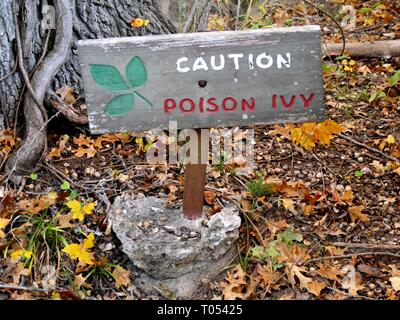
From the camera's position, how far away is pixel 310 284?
269cm

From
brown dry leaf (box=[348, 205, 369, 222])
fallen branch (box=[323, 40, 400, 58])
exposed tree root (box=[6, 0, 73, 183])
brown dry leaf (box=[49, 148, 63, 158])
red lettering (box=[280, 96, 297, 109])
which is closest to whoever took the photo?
red lettering (box=[280, 96, 297, 109])

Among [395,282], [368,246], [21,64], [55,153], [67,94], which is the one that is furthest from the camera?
[67,94]

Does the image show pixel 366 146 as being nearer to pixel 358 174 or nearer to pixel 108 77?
pixel 358 174

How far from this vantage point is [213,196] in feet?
10.2

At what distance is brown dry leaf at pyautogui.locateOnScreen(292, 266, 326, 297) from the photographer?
265cm

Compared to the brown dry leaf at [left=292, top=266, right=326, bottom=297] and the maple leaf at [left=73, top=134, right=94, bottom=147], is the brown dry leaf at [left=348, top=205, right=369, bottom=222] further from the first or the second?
the maple leaf at [left=73, top=134, right=94, bottom=147]

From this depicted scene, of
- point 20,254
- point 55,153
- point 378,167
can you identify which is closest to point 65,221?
point 20,254

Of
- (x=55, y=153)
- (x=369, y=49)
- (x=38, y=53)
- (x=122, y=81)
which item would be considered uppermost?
(x=369, y=49)

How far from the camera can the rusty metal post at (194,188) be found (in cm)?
261

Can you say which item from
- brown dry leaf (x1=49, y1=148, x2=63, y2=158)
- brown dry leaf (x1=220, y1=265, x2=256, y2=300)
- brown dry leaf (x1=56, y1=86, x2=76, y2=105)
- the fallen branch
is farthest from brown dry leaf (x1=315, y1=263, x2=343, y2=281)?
the fallen branch

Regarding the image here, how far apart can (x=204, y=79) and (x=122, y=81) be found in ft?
1.18

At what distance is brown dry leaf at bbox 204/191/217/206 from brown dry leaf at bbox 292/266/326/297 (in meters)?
0.65

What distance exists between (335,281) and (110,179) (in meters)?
1.52
